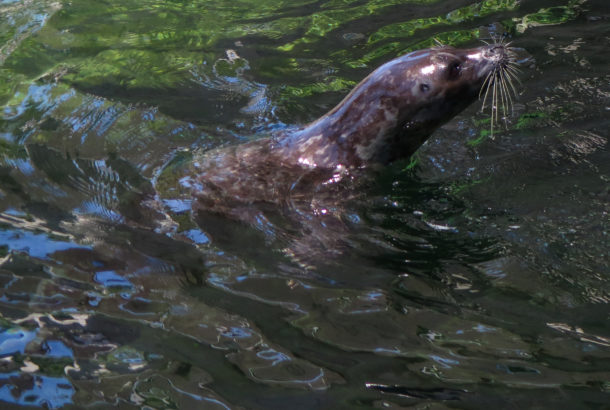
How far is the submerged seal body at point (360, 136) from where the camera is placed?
4.71 m

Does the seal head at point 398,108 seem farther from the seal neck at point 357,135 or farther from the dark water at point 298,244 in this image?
the dark water at point 298,244

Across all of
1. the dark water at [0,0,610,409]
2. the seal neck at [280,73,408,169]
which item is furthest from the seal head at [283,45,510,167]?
the dark water at [0,0,610,409]

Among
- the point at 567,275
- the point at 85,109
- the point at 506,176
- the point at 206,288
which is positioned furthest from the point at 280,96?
the point at 567,275

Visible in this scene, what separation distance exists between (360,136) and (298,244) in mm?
1038

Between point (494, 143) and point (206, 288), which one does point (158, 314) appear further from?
point (494, 143)

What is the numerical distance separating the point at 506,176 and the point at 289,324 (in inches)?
81.0

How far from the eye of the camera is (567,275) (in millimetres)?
3617

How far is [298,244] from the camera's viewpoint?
13.9 feet

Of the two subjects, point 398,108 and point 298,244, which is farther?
point 398,108

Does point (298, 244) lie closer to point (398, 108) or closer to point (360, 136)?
point (360, 136)

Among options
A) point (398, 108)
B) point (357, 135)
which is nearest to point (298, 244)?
point (357, 135)

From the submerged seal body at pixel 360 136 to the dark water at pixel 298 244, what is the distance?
7.9 inches

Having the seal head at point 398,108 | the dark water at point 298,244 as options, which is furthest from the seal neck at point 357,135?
the dark water at point 298,244

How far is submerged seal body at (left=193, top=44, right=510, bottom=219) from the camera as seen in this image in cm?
471
